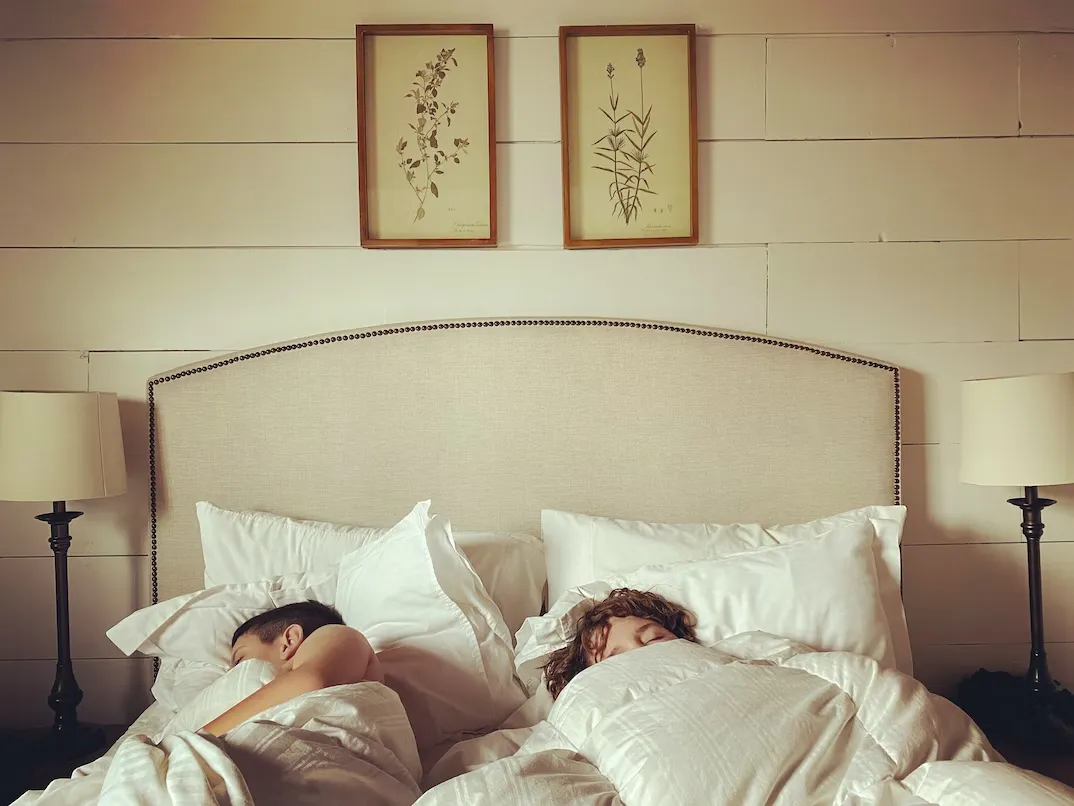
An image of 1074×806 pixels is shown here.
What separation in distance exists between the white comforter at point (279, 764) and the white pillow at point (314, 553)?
24.2 inches

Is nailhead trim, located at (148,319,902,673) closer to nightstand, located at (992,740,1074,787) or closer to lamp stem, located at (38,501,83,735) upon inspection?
lamp stem, located at (38,501,83,735)

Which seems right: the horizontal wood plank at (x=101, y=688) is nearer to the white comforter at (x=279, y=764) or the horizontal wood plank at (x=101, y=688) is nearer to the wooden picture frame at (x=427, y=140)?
the white comforter at (x=279, y=764)

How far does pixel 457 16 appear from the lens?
217 centimetres

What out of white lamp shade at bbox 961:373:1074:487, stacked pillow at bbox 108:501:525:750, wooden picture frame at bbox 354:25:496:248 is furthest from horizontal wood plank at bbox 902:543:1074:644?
wooden picture frame at bbox 354:25:496:248

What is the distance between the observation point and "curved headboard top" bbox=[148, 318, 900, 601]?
2.13 meters

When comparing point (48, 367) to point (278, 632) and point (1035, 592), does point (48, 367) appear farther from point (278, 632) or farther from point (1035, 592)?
point (1035, 592)

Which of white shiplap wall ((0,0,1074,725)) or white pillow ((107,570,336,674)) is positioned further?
white shiplap wall ((0,0,1074,725))

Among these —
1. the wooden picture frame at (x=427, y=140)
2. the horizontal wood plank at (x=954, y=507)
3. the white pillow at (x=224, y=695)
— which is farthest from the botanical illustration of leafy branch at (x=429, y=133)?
the horizontal wood plank at (x=954, y=507)

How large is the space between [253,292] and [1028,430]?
6.22 feet

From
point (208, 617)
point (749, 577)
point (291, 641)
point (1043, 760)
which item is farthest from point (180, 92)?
point (1043, 760)

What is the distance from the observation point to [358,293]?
219 centimetres

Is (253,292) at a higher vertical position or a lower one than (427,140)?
lower

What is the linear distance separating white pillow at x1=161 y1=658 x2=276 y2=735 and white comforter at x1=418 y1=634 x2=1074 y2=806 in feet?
1.20

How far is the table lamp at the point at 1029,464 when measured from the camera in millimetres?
1913
